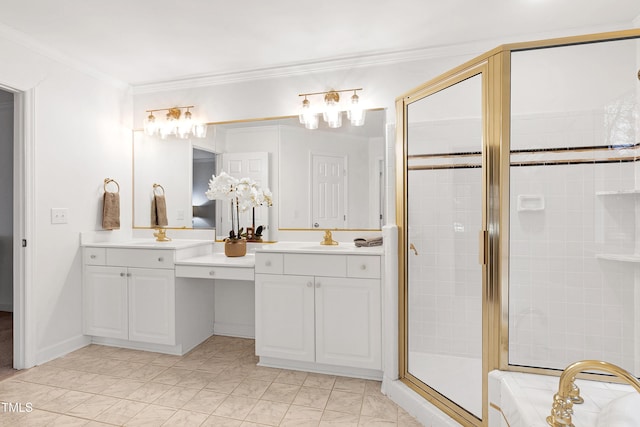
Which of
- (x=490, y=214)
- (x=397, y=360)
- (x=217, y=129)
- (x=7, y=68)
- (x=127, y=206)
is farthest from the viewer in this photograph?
(x=127, y=206)

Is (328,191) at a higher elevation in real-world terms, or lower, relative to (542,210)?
higher

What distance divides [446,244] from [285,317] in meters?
1.24

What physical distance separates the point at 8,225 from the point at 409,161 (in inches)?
180

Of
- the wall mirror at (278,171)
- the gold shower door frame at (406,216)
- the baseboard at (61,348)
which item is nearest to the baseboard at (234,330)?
the wall mirror at (278,171)

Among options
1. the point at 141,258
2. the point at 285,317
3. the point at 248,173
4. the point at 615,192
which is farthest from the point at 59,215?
the point at 615,192

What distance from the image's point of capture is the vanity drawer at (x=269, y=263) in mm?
2584

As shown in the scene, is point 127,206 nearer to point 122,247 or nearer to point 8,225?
point 122,247

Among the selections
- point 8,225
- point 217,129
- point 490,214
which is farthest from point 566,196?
point 8,225

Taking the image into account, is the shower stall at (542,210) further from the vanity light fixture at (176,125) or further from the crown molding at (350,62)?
the vanity light fixture at (176,125)

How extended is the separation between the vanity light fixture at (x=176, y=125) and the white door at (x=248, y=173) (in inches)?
14.6

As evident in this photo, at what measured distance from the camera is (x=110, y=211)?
10.5ft

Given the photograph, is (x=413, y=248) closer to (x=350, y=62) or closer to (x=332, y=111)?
(x=332, y=111)

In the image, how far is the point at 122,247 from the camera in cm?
291

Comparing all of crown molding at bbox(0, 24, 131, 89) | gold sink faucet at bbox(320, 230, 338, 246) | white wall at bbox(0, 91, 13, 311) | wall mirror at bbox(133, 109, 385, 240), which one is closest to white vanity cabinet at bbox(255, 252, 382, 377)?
gold sink faucet at bbox(320, 230, 338, 246)
